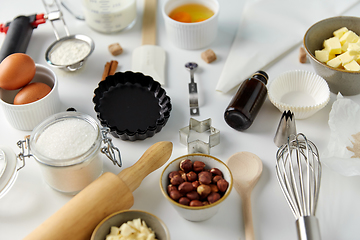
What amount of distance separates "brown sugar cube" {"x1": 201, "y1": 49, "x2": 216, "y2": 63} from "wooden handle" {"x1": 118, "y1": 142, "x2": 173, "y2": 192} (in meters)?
0.35

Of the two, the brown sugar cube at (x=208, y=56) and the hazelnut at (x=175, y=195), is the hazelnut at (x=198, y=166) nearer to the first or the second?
the hazelnut at (x=175, y=195)

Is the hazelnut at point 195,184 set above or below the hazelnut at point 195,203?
below

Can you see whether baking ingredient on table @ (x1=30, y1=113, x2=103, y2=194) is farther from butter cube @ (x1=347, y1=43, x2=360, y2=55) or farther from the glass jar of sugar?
butter cube @ (x1=347, y1=43, x2=360, y2=55)

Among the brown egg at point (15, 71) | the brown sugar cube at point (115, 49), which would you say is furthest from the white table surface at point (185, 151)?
the brown egg at point (15, 71)

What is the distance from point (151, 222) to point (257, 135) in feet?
1.10

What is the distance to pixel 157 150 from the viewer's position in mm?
677

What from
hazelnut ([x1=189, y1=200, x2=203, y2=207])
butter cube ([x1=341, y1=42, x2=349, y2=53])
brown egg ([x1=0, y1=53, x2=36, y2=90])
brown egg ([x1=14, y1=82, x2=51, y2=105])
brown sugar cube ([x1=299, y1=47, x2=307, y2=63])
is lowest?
brown sugar cube ([x1=299, y1=47, x2=307, y2=63])

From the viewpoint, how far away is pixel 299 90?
0.85 metres

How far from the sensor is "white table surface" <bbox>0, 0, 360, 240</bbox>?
2.07 ft

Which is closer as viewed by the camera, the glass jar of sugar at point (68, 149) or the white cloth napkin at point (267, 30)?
the glass jar of sugar at point (68, 149)

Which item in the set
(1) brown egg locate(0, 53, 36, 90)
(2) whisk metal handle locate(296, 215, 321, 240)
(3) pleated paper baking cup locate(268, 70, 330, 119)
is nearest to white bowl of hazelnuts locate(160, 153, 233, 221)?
(2) whisk metal handle locate(296, 215, 321, 240)

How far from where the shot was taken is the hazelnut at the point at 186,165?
2.06 feet

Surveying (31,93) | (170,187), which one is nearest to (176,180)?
(170,187)

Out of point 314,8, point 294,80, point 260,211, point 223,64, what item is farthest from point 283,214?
point 314,8
